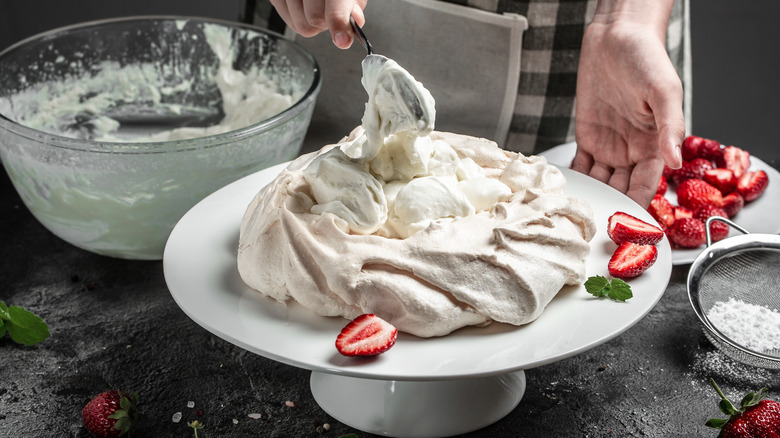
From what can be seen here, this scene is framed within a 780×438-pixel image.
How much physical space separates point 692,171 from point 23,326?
2088mm

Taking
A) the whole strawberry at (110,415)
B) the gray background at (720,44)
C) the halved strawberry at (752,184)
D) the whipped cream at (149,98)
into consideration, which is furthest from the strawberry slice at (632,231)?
the gray background at (720,44)

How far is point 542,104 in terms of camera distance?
2732mm

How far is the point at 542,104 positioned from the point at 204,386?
1.59m

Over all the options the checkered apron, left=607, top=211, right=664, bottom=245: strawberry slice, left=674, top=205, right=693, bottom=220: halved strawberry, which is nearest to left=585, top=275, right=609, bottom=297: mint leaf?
left=607, top=211, right=664, bottom=245: strawberry slice

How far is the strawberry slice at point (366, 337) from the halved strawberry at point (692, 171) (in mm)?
1532

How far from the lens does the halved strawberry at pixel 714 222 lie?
2.25 metres

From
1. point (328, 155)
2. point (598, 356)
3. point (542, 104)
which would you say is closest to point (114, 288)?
point (328, 155)

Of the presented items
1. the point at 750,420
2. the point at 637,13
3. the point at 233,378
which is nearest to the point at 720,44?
the point at 637,13

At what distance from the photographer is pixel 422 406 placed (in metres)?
1.66

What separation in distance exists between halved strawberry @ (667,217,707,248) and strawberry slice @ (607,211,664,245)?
523mm

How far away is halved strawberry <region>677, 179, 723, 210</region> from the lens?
7.67ft

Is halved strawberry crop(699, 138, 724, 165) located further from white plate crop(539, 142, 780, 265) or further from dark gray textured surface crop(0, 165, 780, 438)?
dark gray textured surface crop(0, 165, 780, 438)

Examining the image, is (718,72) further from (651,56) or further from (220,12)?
(220,12)

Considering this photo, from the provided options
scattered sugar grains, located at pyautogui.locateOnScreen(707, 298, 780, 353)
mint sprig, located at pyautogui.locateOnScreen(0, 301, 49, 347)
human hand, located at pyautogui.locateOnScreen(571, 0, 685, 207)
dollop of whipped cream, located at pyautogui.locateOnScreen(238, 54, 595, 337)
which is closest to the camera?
dollop of whipped cream, located at pyautogui.locateOnScreen(238, 54, 595, 337)
